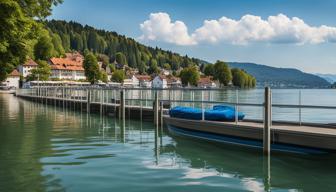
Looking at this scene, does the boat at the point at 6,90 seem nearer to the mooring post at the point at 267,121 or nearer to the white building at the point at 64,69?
the white building at the point at 64,69

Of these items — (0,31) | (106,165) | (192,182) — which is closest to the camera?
(192,182)

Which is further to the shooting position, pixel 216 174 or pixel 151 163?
pixel 151 163

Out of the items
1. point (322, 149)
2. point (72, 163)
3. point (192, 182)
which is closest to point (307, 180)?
point (322, 149)

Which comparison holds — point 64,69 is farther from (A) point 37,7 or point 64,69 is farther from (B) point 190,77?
(A) point 37,7

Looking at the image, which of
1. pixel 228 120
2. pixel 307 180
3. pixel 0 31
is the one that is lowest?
pixel 307 180

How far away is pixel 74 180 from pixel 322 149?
27.7 ft

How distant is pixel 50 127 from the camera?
27.6 metres

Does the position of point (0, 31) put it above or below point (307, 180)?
above

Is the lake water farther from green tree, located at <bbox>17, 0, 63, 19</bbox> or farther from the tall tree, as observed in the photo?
green tree, located at <bbox>17, 0, 63, 19</bbox>

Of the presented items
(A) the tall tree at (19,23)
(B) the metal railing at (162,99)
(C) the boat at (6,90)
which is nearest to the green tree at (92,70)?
(C) the boat at (6,90)

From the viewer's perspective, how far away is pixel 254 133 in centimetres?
1680

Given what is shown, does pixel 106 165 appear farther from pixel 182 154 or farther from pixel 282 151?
pixel 282 151

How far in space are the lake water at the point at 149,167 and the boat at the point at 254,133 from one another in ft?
1.31

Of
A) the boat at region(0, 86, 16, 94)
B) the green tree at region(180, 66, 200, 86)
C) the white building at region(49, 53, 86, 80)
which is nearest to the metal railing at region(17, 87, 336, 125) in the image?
the boat at region(0, 86, 16, 94)
